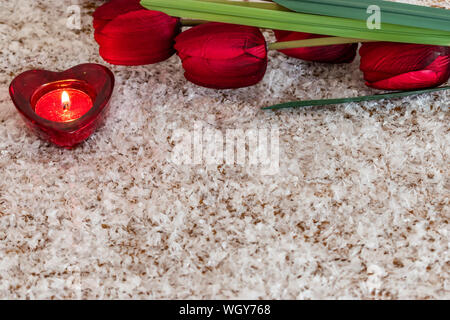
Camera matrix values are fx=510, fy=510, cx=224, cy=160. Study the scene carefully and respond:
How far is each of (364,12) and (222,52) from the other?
0.43 feet

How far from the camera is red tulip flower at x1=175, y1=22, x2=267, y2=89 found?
45 cm

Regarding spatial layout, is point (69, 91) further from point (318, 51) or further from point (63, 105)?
point (318, 51)

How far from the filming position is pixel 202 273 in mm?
406

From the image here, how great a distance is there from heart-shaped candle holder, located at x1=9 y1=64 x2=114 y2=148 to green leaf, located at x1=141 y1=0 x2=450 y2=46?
0.28 ft

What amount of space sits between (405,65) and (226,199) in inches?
8.1

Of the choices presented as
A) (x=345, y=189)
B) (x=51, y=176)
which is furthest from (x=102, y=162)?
(x=345, y=189)

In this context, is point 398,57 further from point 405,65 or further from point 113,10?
point 113,10

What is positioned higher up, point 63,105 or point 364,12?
point 364,12

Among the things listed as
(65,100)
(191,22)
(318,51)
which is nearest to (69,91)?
(65,100)

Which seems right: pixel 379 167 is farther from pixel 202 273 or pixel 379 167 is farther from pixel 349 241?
pixel 202 273

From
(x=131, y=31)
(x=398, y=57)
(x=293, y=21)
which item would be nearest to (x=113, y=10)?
(x=131, y=31)

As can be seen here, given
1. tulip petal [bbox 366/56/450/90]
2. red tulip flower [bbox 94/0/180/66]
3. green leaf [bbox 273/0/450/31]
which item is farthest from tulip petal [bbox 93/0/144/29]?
tulip petal [bbox 366/56/450/90]

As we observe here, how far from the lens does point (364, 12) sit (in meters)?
0.45

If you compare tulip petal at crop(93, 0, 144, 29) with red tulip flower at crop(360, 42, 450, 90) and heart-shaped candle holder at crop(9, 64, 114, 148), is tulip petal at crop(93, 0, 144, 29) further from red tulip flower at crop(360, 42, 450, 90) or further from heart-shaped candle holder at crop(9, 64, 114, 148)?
red tulip flower at crop(360, 42, 450, 90)
